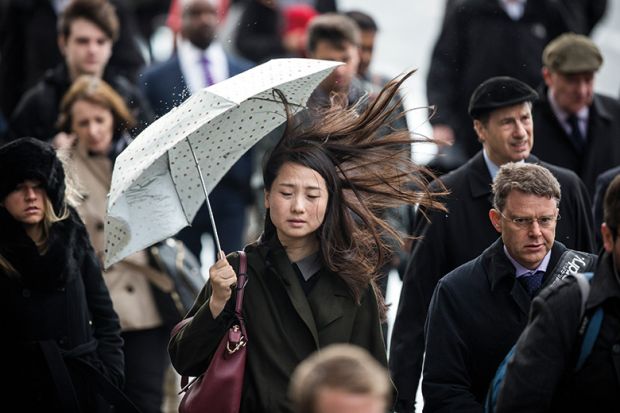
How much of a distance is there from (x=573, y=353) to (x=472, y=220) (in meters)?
2.38

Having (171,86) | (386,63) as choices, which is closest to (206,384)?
(171,86)

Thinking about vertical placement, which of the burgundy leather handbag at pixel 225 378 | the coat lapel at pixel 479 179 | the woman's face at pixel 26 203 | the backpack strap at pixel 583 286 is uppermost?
the woman's face at pixel 26 203

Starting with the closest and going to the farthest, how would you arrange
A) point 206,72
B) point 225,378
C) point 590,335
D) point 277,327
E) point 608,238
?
point 590,335 < point 608,238 < point 225,378 < point 277,327 < point 206,72

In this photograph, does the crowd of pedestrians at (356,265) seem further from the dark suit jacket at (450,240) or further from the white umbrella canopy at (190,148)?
the white umbrella canopy at (190,148)

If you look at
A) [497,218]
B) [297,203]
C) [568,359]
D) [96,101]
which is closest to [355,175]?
[297,203]

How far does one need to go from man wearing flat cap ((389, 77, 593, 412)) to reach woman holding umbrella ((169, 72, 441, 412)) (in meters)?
0.52

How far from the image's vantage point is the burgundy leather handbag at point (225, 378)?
23.3 feet

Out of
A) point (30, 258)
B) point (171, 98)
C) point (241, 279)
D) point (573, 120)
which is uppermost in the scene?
point (171, 98)

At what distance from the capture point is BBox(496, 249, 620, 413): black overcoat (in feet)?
20.5

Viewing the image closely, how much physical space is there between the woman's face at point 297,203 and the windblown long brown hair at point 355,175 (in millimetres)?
48

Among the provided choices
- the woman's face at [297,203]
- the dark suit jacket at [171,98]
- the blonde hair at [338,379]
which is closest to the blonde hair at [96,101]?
the dark suit jacket at [171,98]

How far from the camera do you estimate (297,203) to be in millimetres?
7477

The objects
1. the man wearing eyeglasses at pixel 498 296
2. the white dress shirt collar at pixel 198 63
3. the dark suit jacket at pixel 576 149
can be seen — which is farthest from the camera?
the white dress shirt collar at pixel 198 63

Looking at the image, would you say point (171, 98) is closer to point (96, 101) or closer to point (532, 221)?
point (96, 101)
